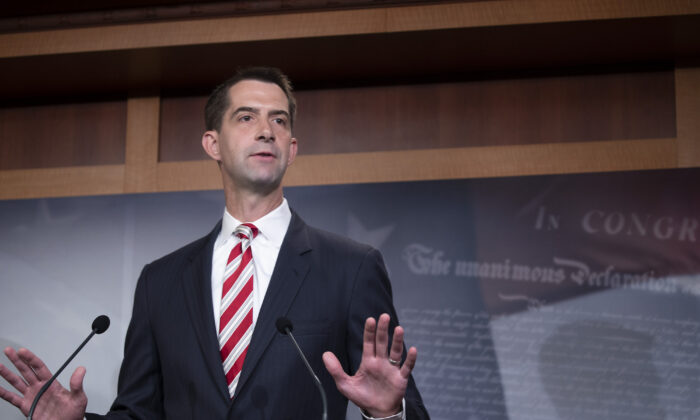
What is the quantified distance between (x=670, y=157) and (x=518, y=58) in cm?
72

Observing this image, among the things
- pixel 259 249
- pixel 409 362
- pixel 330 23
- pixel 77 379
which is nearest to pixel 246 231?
pixel 259 249

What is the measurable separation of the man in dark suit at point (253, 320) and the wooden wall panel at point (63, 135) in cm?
153

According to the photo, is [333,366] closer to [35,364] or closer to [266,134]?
[35,364]

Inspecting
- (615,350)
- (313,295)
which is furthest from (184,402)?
(615,350)

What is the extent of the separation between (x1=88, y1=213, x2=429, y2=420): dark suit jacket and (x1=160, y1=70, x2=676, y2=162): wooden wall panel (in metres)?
1.38

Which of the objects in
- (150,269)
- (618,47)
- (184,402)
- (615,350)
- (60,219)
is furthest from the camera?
(60,219)

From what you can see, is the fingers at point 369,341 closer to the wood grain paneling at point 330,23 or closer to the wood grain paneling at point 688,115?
the wood grain paneling at point 330,23

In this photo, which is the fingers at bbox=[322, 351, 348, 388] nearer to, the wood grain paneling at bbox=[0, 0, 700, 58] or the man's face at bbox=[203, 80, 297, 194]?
the man's face at bbox=[203, 80, 297, 194]

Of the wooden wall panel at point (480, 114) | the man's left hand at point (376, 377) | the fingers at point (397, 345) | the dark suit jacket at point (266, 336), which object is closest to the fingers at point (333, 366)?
the man's left hand at point (376, 377)

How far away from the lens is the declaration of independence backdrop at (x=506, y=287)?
9.37 ft

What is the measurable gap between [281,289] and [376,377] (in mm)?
398

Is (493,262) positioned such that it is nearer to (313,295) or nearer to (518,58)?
(518,58)

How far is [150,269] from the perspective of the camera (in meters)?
2.10

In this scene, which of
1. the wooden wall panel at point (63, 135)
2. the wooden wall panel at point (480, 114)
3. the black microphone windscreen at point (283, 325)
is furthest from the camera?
the wooden wall panel at point (63, 135)
